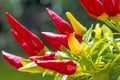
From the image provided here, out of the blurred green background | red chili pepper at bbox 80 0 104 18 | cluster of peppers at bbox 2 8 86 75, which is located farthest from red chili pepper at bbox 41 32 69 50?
the blurred green background

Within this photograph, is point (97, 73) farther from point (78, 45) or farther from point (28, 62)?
point (28, 62)

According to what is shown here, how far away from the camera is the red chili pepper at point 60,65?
154 cm

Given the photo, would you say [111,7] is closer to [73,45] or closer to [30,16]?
[73,45]

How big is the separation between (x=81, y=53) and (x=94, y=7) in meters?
0.16

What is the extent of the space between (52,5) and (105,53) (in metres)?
7.48

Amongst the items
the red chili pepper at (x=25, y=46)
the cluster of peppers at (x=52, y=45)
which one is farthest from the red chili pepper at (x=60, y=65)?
the red chili pepper at (x=25, y=46)

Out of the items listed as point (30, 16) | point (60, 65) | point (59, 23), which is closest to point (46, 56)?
point (60, 65)

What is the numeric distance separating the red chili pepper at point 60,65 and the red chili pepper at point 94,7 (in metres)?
0.19

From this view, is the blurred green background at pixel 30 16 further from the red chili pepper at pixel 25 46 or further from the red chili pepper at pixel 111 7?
the red chili pepper at pixel 111 7

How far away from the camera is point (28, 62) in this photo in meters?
1.67

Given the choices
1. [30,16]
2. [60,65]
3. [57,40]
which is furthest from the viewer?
[30,16]

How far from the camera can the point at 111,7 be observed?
1.64 m

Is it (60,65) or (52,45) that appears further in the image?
(52,45)

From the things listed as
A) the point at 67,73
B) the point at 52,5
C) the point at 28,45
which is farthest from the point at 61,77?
the point at 52,5
